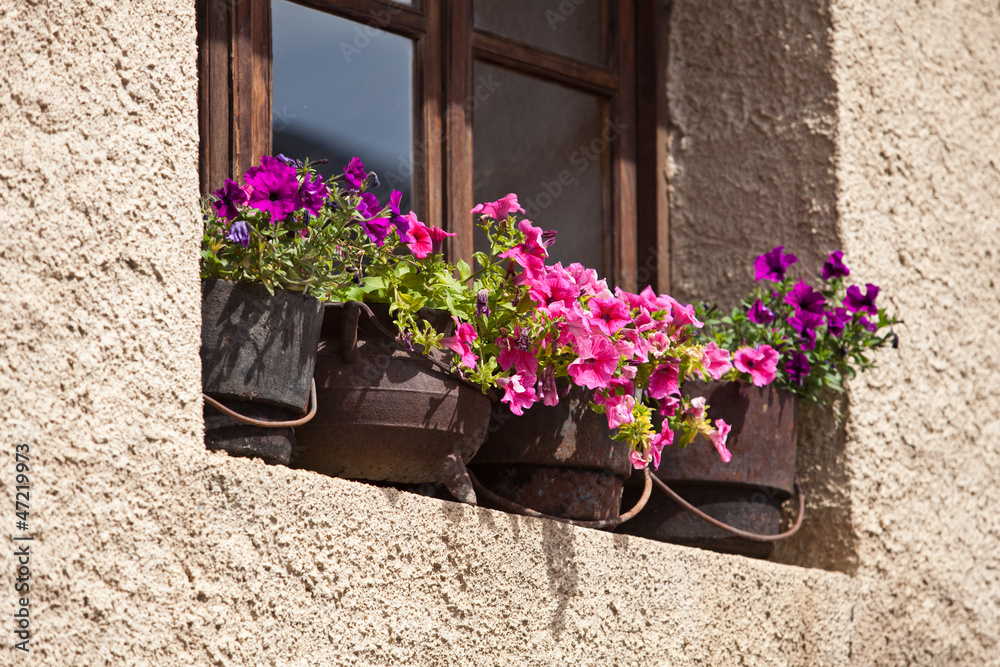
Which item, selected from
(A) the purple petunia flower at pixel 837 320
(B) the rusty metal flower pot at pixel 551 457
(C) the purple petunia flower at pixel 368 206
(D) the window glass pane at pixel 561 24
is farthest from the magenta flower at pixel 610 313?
(D) the window glass pane at pixel 561 24

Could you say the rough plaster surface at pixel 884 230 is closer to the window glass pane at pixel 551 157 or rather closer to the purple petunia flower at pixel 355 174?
the window glass pane at pixel 551 157

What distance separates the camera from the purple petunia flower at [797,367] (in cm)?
256

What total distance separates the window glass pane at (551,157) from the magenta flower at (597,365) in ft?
3.20

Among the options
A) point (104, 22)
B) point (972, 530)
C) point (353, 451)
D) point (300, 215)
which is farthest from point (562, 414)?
point (972, 530)

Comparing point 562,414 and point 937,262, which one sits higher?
point 937,262

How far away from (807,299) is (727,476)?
441mm

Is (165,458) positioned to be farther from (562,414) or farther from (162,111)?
(562,414)

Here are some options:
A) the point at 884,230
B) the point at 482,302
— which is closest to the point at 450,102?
the point at 482,302

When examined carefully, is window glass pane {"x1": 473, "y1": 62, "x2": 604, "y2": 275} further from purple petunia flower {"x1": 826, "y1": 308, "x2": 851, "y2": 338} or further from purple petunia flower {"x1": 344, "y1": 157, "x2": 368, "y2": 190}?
purple petunia flower {"x1": 344, "y1": 157, "x2": 368, "y2": 190}

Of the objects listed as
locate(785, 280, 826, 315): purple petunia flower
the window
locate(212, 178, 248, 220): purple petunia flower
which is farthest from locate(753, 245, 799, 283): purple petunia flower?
locate(212, 178, 248, 220): purple petunia flower

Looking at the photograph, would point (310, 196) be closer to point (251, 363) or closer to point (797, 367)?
point (251, 363)

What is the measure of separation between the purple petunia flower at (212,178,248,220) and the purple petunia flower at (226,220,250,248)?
48 mm

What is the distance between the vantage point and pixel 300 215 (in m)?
1.82

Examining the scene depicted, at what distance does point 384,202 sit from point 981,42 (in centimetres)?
174
